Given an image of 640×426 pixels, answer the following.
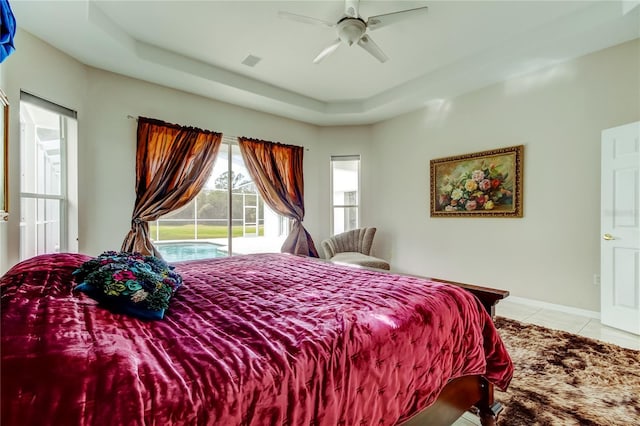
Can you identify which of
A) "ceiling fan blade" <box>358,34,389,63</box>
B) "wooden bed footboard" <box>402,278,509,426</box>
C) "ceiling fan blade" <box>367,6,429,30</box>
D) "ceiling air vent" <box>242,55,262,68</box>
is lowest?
"wooden bed footboard" <box>402,278,509,426</box>

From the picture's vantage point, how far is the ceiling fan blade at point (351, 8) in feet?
8.02

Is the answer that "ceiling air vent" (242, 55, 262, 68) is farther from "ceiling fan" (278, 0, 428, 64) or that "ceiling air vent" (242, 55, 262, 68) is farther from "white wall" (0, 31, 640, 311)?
"ceiling fan" (278, 0, 428, 64)

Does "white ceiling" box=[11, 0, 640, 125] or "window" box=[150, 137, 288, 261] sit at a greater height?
"white ceiling" box=[11, 0, 640, 125]

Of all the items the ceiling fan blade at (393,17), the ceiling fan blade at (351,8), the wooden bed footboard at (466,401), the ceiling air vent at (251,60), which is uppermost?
the ceiling air vent at (251,60)

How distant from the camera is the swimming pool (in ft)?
12.8

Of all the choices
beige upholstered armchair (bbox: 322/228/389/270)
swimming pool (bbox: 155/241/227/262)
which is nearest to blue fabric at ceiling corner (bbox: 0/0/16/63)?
swimming pool (bbox: 155/241/227/262)

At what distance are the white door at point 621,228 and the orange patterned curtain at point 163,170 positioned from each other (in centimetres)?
465

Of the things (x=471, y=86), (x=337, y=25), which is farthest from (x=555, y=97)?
(x=337, y=25)

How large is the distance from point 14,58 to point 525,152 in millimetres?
5344

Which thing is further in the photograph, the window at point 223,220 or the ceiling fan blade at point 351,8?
the window at point 223,220

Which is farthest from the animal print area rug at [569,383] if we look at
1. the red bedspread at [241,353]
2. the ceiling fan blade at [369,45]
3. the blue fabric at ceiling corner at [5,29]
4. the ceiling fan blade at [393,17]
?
the blue fabric at ceiling corner at [5,29]

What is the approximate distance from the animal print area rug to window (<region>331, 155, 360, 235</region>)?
319cm

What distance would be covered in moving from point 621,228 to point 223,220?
4.74 metres

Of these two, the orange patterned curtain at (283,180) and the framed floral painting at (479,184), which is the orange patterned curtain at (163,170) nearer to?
the orange patterned curtain at (283,180)
